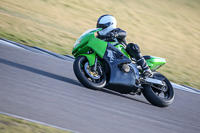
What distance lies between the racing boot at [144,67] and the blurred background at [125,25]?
12.2 feet

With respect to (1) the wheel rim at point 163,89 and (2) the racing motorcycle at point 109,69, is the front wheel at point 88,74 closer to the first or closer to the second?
(2) the racing motorcycle at point 109,69

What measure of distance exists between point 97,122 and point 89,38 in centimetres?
205

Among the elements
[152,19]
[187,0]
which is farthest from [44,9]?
[187,0]

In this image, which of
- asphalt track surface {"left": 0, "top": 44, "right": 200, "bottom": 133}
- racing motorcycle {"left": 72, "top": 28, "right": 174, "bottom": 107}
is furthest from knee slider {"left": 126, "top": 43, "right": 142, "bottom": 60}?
Answer: asphalt track surface {"left": 0, "top": 44, "right": 200, "bottom": 133}

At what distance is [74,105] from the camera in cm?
527

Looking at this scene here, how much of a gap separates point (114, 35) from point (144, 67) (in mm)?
854

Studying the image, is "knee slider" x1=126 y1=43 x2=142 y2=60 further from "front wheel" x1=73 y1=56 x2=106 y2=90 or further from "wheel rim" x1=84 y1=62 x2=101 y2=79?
"wheel rim" x1=84 y1=62 x2=101 y2=79

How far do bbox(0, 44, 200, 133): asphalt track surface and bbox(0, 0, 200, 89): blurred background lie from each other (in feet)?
10.4

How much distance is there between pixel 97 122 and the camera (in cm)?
474

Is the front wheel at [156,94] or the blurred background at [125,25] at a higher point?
the front wheel at [156,94]

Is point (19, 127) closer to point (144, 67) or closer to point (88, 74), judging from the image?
point (88, 74)

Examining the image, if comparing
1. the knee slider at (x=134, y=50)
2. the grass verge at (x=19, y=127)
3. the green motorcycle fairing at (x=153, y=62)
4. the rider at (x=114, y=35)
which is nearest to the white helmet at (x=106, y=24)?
the rider at (x=114, y=35)

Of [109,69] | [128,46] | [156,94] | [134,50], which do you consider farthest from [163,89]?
[109,69]

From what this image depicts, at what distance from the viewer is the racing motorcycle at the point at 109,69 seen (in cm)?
622
